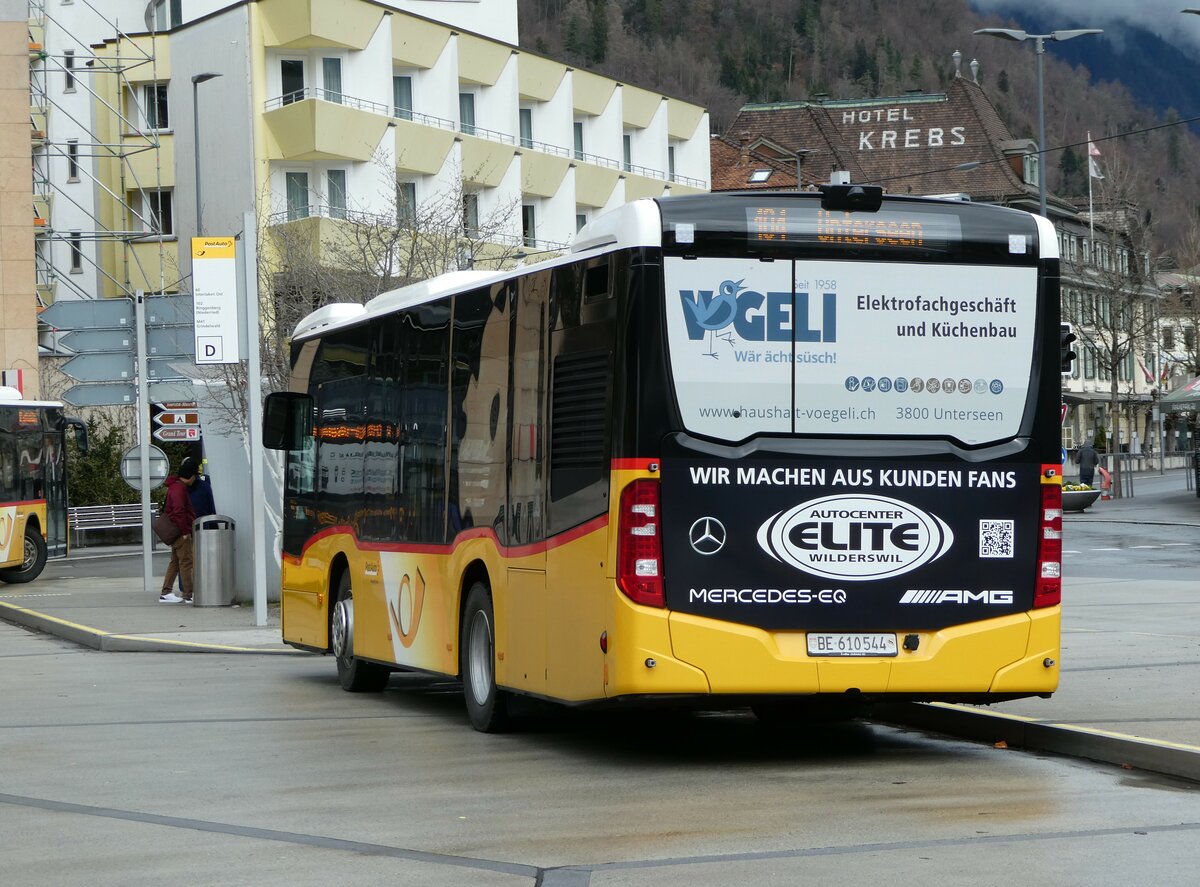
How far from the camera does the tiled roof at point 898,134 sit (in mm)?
102625

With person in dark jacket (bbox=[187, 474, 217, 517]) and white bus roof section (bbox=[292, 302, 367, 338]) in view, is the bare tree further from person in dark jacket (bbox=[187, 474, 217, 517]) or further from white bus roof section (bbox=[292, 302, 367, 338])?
white bus roof section (bbox=[292, 302, 367, 338])

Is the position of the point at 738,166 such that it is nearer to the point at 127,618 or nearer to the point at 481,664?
the point at 127,618

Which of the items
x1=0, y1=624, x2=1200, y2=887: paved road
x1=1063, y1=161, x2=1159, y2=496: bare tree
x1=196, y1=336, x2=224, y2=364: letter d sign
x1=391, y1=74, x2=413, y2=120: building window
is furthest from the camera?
x1=1063, y1=161, x2=1159, y2=496: bare tree

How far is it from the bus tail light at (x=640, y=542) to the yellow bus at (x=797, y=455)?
13mm

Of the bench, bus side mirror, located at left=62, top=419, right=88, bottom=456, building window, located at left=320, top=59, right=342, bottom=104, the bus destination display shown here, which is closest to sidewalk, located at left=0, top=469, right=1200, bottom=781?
bus side mirror, located at left=62, top=419, right=88, bottom=456

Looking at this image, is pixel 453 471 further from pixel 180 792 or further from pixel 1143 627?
pixel 1143 627

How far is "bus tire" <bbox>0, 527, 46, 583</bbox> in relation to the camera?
33.7 m

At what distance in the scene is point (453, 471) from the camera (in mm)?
12758

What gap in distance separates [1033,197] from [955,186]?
5058 mm

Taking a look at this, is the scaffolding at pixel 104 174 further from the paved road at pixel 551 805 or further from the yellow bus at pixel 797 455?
the yellow bus at pixel 797 455

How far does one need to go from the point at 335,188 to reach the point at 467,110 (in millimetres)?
8081

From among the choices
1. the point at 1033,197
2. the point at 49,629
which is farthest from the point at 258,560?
the point at 1033,197

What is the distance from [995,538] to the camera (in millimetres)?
10570

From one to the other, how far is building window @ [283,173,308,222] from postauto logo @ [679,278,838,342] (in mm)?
46847
